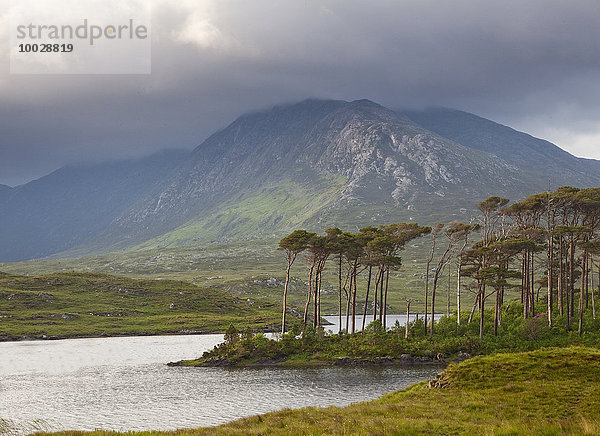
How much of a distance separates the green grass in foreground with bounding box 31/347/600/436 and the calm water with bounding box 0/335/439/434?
1480 cm

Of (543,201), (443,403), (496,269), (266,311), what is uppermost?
(543,201)

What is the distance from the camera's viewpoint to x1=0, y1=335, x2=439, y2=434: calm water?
50562mm

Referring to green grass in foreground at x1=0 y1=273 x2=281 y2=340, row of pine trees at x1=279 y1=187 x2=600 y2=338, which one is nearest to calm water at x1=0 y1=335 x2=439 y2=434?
row of pine trees at x1=279 y1=187 x2=600 y2=338

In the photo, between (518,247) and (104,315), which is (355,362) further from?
(104,315)

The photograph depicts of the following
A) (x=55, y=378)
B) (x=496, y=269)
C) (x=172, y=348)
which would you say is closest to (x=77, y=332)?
(x=172, y=348)

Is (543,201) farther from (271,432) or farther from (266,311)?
(266,311)

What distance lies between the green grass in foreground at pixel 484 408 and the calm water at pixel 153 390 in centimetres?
1480

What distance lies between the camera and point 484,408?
3303 cm

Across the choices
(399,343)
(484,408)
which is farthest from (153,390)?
(484,408)

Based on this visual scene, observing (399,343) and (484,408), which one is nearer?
(484,408)

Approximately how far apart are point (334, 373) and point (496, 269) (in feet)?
102

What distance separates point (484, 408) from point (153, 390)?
4699cm

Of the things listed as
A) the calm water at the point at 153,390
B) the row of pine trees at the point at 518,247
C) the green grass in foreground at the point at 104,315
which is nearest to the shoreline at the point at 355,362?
the calm water at the point at 153,390

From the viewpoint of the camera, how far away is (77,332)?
5792 inches
